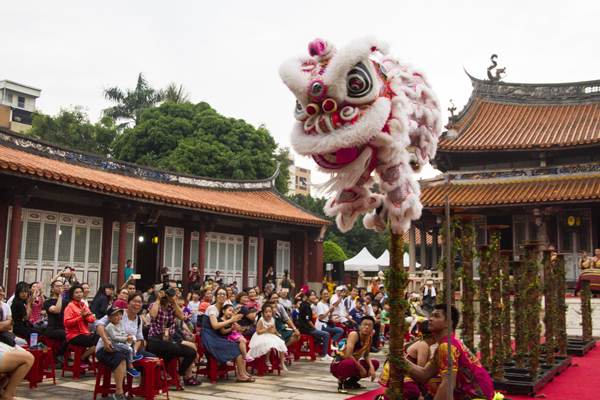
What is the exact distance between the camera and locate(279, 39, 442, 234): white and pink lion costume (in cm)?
375

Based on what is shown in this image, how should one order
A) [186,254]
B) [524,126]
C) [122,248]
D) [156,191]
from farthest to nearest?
[524,126] < [186,254] < [156,191] < [122,248]

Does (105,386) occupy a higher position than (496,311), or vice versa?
(496,311)

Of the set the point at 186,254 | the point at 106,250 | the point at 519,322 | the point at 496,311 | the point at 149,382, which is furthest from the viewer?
the point at 186,254

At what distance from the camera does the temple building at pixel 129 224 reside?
11805 mm

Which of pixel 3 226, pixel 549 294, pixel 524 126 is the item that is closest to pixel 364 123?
pixel 549 294

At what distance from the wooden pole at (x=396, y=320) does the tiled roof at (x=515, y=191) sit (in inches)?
555

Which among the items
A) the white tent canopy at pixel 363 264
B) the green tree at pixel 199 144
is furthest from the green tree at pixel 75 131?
the white tent canopy at pixel 363 264

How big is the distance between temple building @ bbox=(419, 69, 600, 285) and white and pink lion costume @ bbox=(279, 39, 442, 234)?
12.1 m

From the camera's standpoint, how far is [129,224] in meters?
15.1

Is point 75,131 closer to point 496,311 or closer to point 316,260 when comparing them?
point 316,260

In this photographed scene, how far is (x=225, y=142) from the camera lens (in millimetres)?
27500

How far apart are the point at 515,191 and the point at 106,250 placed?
12801mm

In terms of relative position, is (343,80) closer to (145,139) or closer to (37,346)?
(37,346)

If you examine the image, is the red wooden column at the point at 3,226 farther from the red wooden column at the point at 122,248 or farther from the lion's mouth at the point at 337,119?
the lion's mouth at the point at 337,119
